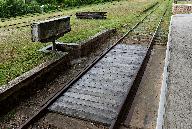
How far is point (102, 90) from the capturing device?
7535 mm

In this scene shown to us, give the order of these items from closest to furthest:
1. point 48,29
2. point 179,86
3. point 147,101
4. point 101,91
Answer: point 179,86, point 147,101, point 101,91, point 48,29

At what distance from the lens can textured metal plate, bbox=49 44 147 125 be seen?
6.32 meters

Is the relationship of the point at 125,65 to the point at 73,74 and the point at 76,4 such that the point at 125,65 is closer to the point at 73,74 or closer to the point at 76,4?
the point at 73,74

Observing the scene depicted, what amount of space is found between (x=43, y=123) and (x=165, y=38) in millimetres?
9902

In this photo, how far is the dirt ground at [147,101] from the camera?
605 centimetres

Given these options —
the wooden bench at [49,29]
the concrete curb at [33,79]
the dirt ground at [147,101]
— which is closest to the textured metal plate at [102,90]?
the dirt ground at [147,101]

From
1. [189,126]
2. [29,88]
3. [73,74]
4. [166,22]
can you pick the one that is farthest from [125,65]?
[166,22]

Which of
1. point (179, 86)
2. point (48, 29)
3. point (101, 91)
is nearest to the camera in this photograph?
point (179, 86)

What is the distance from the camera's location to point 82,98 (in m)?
6.99

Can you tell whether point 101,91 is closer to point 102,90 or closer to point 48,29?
point 102,90

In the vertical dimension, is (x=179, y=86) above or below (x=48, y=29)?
below

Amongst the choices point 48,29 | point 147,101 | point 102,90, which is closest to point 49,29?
point 48,29

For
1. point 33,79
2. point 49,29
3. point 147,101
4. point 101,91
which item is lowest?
point 147,101

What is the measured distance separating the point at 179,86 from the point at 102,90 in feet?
6.73
